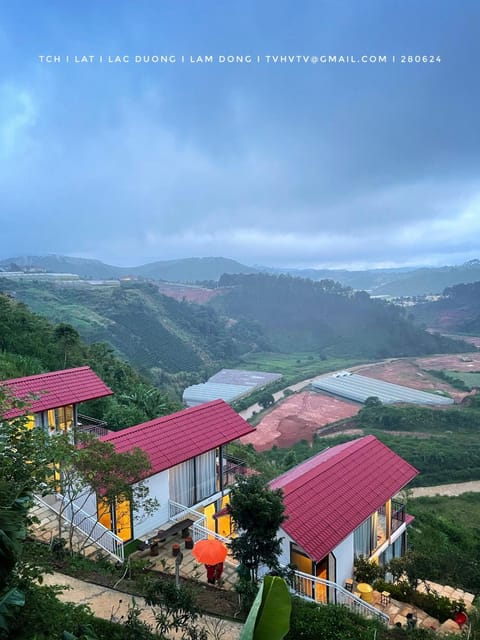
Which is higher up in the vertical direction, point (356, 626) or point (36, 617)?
point (36, 617)

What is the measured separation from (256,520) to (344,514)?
438 cm

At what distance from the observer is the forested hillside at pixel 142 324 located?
80500 mm

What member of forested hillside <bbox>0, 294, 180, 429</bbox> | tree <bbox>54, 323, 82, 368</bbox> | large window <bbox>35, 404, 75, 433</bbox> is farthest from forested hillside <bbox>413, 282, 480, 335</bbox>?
large window <bbox>35, 404, 75, 433</bbox>

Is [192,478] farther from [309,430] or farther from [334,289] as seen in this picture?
[334,289]

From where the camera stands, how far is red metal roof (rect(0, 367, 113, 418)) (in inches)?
587

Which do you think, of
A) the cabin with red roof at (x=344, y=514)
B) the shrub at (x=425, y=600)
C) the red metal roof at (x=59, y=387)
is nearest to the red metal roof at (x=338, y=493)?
the cabin with red roof at (x=344, y=514)

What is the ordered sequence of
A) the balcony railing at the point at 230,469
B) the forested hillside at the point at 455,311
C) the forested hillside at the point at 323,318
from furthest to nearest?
the forested hillside at the point at 455,311, the forested hillside at the point at 323,318, the balcony railing at the point at 230,469

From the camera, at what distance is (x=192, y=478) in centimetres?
1462

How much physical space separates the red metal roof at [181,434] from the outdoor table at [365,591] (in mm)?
5732

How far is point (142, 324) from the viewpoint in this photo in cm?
9494

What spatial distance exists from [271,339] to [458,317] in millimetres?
73646

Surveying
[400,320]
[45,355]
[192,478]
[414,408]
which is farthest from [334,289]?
[192,478]

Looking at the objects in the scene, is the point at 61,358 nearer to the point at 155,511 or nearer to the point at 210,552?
the point at 155,511

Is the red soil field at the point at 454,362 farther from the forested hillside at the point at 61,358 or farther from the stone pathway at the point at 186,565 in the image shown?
the stone pathway at the point at 186,565
